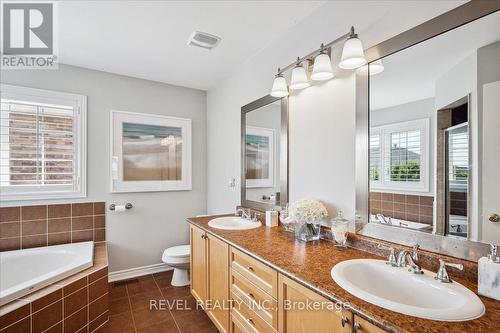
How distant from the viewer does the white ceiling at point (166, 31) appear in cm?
179

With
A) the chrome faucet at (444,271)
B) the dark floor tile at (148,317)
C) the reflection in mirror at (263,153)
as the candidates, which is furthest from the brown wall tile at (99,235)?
the chrome faucet at (444,271)

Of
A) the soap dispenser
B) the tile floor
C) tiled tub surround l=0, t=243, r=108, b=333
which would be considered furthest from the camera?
the tile floor

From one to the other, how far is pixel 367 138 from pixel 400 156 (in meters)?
0.20

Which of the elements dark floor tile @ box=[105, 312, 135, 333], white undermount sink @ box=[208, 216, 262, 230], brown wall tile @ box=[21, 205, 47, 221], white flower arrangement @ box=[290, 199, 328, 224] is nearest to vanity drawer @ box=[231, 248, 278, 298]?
white flower arrangement @ box=[290, 199, 328, 224]

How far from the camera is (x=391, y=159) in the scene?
1.42 metres

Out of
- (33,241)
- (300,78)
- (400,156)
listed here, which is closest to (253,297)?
(400,156)

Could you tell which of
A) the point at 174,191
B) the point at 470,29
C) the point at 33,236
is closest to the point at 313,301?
the point at 470,29

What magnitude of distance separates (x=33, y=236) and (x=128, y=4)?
241 cm

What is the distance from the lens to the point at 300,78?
1.82m

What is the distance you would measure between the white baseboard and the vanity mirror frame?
264cm

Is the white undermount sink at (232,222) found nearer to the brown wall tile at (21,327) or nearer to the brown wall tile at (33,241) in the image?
the brown wall tile at (21,327)

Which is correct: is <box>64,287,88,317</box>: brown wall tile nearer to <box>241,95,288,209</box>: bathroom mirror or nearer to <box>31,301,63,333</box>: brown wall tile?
<box>31,301,63,333</box>: brown wall tile

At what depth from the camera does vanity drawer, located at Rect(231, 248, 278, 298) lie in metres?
1.27

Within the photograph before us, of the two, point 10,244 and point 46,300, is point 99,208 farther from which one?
point 46,300
